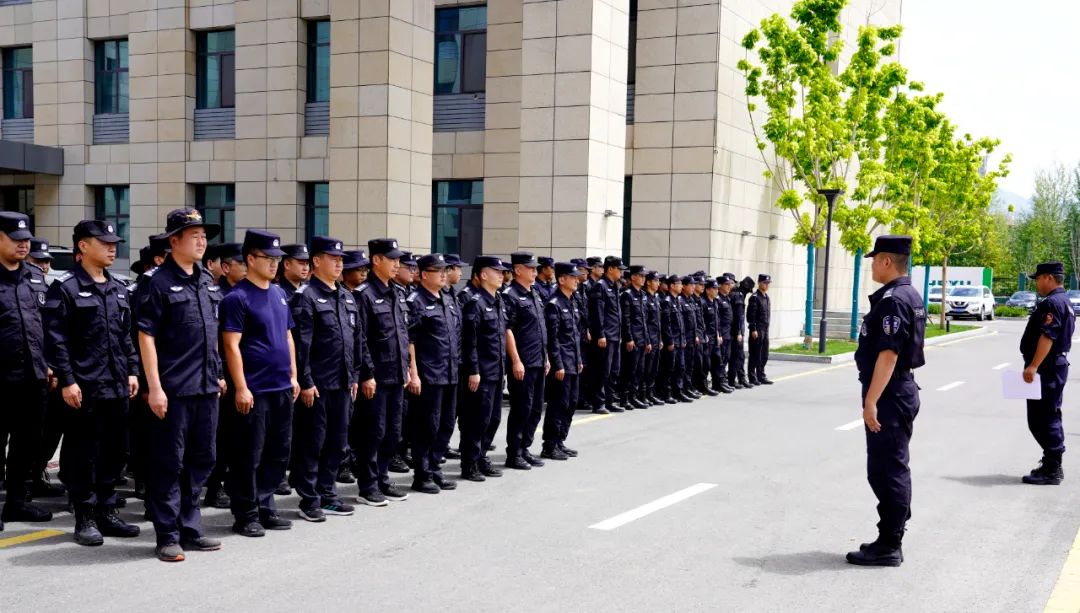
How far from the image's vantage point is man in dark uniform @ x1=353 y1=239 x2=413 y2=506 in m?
8.30

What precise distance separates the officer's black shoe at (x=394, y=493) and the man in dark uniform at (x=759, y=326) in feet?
35.0

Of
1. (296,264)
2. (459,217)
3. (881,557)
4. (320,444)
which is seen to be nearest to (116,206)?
(459,217)

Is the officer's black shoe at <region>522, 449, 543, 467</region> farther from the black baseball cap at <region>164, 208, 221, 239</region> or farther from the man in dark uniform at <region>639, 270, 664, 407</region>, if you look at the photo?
the man in dark uniform at <region>639, 270, 664, 407</region>

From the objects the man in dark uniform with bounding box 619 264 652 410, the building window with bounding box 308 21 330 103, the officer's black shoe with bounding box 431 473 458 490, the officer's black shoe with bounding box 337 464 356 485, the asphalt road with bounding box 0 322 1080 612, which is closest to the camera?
the asphalt road with bounding box 0 322 1080 612

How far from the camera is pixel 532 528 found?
293 inches

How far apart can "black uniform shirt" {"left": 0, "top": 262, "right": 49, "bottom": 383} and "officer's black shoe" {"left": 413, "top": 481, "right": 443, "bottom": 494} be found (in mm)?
3175

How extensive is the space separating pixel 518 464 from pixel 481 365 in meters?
1.13

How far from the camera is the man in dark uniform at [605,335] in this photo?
45.4 ft

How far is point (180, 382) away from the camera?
665 cm

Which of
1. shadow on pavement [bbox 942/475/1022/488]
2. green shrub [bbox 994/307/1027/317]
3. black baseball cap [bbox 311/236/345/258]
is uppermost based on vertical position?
black baseball cap [bbox 311/236/345/258]

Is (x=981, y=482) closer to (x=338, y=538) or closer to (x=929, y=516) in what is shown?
(x=929, y=516)

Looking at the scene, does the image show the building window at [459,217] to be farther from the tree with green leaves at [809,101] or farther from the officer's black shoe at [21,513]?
the officer's black shoe at [21,513]

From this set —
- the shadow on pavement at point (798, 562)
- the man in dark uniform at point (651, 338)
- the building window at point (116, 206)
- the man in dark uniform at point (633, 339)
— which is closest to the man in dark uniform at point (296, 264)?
the shadow on pavement at point (798, 562)

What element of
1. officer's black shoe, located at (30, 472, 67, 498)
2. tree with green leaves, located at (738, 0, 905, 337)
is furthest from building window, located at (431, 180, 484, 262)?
officer's black shoe, located at (30, 472, 67, 498)
